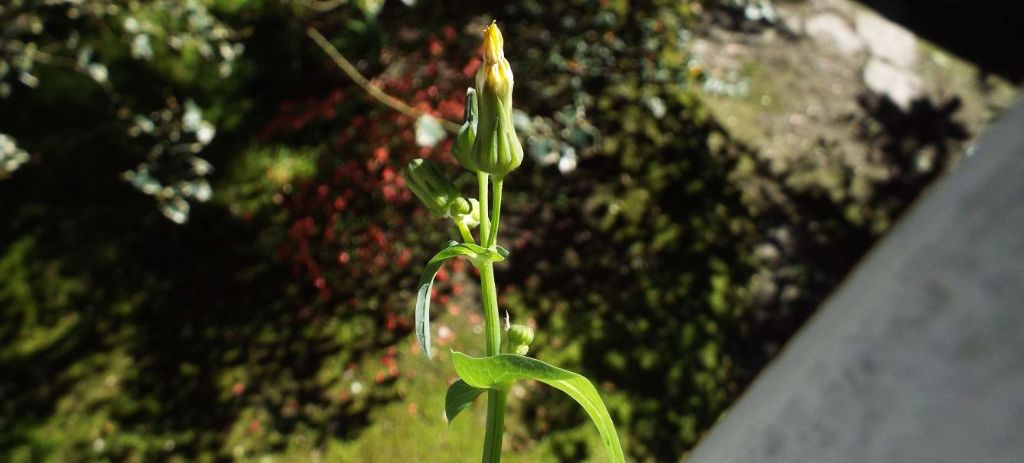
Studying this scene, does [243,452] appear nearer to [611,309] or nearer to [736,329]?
[611,309]

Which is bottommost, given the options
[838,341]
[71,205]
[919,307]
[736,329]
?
[736,329]

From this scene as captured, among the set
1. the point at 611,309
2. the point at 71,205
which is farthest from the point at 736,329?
the point at 71,205

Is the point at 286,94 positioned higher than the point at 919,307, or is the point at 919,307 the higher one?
the point at 919,307

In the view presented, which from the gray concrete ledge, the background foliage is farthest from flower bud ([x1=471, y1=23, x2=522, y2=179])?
the background foliage

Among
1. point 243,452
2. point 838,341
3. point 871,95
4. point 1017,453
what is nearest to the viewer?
point 1017,453

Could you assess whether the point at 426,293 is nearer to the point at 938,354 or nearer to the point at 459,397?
the point at 459,397

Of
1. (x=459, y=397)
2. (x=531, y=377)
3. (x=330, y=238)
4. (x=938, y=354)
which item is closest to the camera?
(x=531, y=377)

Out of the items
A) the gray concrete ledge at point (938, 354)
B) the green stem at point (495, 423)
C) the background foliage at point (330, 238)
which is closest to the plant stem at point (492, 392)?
the green stem at point (495, 423)

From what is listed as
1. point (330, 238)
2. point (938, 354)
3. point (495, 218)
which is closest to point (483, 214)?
point (495, 218)
